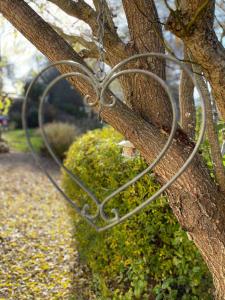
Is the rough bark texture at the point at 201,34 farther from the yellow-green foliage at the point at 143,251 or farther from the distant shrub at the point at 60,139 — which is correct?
the distant shrub at the point at 60,139

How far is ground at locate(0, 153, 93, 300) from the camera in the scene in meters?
4.02

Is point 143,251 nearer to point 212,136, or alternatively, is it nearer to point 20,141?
point 212,136

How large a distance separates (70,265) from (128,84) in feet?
9.46

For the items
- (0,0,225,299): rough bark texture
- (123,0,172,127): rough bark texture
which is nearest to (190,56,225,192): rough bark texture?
(0,0,225,299): rough bark texture

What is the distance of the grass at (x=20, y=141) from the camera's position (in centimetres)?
1480

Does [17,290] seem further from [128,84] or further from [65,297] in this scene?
[128,84]

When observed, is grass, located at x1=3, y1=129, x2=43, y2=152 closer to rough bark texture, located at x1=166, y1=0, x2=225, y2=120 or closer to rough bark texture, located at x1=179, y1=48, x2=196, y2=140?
rough bark texture, located at x1=179, y1=48, x2=196, y2=140

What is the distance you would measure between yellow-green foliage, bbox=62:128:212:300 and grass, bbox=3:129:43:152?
10.2 meters

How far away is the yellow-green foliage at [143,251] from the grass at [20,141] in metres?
10.2

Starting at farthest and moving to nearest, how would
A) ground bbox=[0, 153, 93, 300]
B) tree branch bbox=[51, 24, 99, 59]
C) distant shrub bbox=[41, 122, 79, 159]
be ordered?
distant shrub bbox=[41, 122, 79, 159] → ground bbox=[0, 153, 93, 300] → tree branch bbox=[51, 24, 99, 59]

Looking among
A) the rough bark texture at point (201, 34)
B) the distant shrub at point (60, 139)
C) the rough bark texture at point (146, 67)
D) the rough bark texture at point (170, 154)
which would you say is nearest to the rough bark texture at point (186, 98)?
the rough bark texture at point (146, 67)

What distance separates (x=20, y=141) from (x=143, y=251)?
1391cm

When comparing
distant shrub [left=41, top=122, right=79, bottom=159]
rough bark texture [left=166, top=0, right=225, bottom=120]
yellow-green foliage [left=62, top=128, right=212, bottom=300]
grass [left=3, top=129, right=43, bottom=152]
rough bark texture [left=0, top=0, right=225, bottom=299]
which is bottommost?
grass [left=3, top=129, right=43, bottom=152]

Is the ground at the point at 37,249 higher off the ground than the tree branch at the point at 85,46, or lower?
lower
